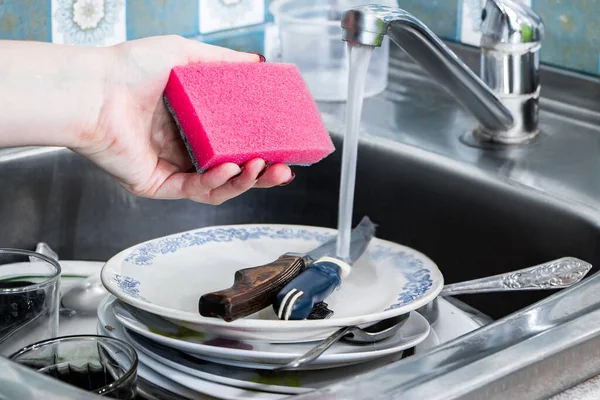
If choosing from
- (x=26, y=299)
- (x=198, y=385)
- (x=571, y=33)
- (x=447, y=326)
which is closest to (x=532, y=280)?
(x=447, y=326)

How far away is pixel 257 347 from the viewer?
2.08 ft

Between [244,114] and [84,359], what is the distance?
10.4 inches

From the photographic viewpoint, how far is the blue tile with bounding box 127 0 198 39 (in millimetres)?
1188

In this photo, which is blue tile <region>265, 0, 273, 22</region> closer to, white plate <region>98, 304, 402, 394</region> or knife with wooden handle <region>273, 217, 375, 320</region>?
knife with wooden handle <region>273, 217, 375, 320</region>

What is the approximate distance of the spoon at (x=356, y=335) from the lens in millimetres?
602

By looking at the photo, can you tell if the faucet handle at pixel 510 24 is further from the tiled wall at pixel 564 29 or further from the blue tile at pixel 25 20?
the blue tile at pixel 25 20

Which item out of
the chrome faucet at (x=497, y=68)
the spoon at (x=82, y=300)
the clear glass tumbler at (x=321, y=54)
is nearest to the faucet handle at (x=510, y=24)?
the chrome faucet at (x=497, y=68)

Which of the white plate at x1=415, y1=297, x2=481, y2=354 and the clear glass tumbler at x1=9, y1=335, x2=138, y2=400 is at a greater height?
the clear glass tumbler at x1=9, y1=335, x2=138, y2=400

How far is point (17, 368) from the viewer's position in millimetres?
508

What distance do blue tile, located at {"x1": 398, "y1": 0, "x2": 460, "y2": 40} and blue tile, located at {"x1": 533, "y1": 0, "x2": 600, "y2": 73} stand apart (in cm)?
14

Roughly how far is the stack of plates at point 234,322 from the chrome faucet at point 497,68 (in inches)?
7.7

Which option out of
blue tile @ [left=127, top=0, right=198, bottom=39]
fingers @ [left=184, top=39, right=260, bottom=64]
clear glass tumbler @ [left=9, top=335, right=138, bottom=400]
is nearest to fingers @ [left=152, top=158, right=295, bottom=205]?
fingers @ [left=184, top=39, right=260, bottom=64]

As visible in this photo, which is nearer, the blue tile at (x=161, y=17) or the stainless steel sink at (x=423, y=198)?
the stainless steel sink at (x=423, y=198)

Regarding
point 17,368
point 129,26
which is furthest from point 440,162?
point 17,368
